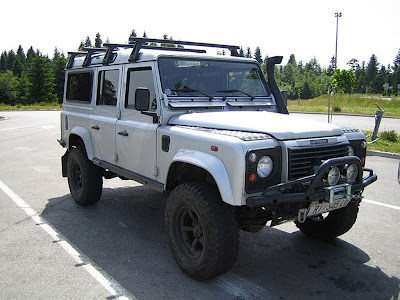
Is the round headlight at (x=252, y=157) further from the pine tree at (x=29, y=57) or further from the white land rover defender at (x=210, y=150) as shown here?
the pine tree at (x=29, y=57)

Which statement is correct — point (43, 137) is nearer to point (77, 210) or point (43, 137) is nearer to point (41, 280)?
point (77, 210)

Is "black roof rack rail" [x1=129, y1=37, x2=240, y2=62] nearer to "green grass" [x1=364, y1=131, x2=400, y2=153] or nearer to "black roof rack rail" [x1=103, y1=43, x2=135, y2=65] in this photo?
"black roof rack rail" [x1=103, y1=43, x2=135, y2=65]

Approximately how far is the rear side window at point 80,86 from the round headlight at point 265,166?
3.50 metres

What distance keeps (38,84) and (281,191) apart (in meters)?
78.0

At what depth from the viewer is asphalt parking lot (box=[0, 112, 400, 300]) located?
12.1ft

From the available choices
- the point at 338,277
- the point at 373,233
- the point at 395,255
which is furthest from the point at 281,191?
the point at 373,233

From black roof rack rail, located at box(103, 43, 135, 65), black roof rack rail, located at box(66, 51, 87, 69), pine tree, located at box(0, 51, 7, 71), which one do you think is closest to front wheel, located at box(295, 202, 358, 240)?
black roof rack rail, located at box(103, 43, 135, 65)

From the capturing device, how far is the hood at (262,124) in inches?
145

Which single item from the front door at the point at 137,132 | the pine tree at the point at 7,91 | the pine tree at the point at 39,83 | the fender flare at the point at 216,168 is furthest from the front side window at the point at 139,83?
the pine tree at the point at 7,91

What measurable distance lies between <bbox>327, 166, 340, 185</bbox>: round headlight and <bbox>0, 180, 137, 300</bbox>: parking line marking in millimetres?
2002

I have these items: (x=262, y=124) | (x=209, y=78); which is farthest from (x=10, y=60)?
(x=262, y=124)

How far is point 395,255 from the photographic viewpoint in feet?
14.9

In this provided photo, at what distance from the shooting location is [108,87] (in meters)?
5.63

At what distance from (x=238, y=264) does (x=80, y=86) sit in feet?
12.6
